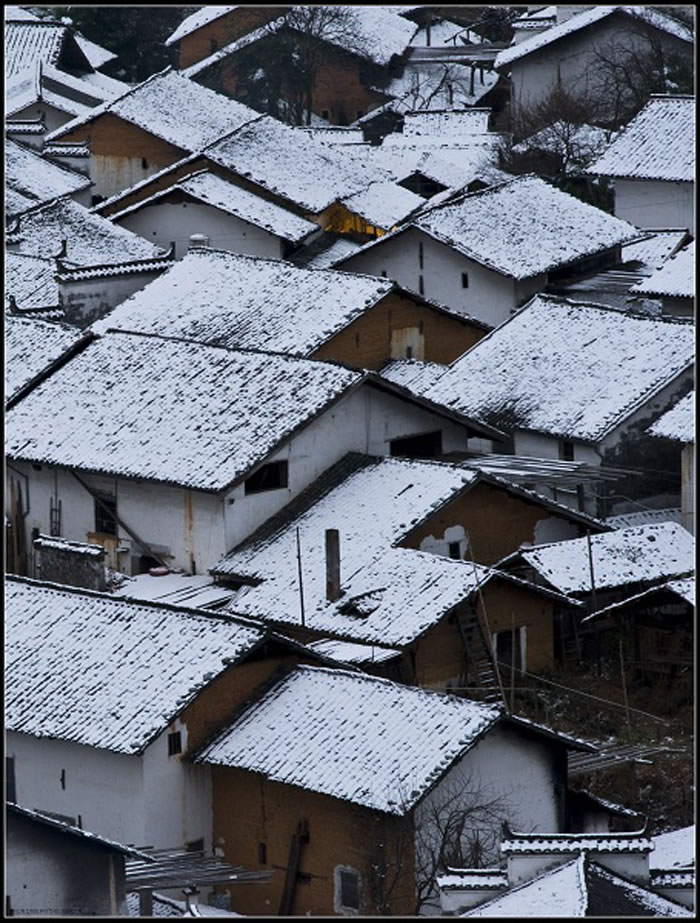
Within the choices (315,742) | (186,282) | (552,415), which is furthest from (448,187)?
(315,742)

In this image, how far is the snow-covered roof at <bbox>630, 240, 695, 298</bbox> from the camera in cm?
4066

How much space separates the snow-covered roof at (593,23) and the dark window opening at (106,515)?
32025mm

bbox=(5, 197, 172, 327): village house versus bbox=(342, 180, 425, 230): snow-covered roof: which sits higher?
bbox=(342, 180, 425, 230): snow-covered roof

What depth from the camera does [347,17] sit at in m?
73.4

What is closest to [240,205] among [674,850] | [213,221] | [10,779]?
[213,221]

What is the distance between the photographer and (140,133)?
57406mm

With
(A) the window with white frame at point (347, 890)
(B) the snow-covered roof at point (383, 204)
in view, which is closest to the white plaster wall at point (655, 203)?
(B) the snow-covered roof at point (383, 204)

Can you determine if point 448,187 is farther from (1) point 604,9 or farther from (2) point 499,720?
(2) point 499,720

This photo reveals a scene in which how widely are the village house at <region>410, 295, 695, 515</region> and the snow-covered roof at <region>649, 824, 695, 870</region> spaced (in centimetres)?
1087

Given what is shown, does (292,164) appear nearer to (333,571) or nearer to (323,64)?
(323,64)

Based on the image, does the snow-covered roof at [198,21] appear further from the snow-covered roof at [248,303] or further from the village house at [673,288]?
the village house at [673,288]

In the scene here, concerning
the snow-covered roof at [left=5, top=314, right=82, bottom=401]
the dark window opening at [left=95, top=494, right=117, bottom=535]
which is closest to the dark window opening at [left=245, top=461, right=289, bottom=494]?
the dark window opening at [left=95, top=494, right=117, bottom=535]

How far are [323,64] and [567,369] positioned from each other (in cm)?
3724

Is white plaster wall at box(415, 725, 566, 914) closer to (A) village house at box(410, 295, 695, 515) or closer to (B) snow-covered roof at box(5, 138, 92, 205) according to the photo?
(A) village house at box(410, 295, 695, 515)
